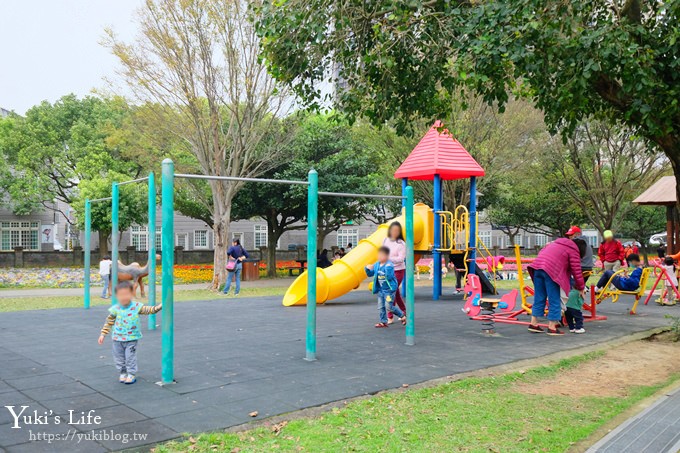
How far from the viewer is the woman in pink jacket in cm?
954

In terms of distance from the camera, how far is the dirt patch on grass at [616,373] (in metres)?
6.34

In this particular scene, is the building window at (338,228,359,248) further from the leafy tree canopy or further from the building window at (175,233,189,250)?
the leafy tree canopy

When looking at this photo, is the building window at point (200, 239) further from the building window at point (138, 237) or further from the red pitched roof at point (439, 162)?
the red pitched roof at point (439, 162)

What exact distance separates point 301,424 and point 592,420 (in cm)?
262

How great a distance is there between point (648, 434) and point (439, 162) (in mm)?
11801

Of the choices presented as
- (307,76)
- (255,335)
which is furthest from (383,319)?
(307,76)

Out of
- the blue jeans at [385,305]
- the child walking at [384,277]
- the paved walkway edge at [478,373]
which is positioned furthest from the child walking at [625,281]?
the child walking at [384,277]

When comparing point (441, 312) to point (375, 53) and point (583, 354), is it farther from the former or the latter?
point (375, 53)

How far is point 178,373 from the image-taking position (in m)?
6.68

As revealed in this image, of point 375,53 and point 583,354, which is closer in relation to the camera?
point 583,354

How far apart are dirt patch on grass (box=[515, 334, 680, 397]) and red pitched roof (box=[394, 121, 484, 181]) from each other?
307 inches

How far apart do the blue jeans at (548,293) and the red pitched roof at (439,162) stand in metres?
6.44

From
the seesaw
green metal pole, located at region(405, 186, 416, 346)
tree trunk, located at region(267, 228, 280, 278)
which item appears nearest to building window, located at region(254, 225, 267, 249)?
tree trunk, located at region(267, 228, 280, 278)

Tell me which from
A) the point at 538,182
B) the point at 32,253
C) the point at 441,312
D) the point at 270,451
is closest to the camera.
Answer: the point at 270,451
